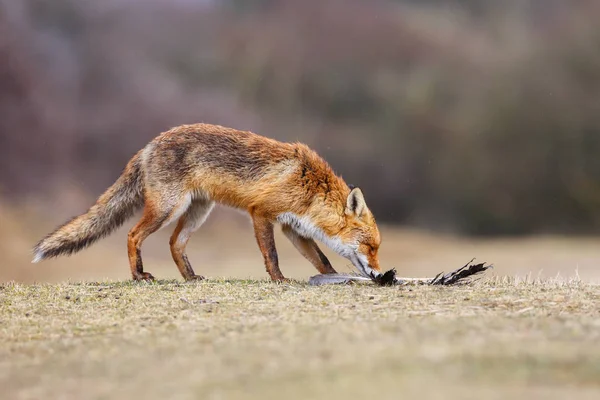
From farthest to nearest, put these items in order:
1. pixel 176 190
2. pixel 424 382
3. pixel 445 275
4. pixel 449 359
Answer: pixel 176 190 < pixel 445 275 < pixel 449 359 < pixel 424 382

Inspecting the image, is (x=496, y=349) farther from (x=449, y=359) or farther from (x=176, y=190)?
(x=176, y=190)

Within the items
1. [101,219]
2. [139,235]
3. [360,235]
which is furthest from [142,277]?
[360,235]

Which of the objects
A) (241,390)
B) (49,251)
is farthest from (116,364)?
(49,251)

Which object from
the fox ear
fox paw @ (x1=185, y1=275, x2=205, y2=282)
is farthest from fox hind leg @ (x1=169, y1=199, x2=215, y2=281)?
the fox ear

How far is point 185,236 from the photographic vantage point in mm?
7551

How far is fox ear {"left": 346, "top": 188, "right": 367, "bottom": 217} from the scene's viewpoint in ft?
23.4

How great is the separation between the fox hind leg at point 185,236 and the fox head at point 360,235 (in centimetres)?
143

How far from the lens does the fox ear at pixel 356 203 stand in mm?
7141

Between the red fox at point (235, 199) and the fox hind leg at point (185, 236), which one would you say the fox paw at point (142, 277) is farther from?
A: the fox hind leg at point (185, 236)

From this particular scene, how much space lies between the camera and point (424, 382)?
297cm

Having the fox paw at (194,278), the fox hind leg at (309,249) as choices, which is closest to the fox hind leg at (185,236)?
the fox paw at (194,278)

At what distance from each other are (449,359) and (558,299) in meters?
2.39

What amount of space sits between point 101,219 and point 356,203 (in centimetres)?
257

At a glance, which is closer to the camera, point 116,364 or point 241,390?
point 241,390
